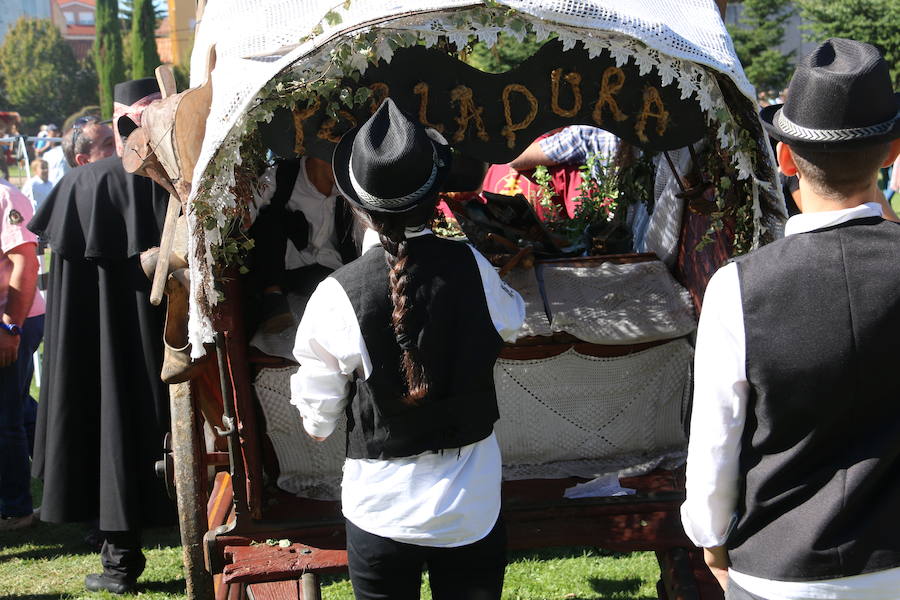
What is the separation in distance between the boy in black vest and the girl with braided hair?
719 mm

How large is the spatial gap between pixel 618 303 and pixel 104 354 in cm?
225

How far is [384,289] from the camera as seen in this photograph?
2.26 m

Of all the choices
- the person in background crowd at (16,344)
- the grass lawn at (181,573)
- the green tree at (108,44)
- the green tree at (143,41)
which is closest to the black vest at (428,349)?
the grass lawn at (181,573)

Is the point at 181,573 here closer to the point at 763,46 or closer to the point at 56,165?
the point at 56,165

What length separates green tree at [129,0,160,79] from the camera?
34.1 m

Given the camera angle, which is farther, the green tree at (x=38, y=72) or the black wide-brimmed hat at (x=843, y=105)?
the green tree at (x=38, y=72)

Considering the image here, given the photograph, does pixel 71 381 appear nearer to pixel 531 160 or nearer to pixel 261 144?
pixel 261 144

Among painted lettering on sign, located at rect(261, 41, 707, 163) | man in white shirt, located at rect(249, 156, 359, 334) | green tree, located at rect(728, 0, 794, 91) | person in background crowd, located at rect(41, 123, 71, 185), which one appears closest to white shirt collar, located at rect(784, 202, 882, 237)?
painted lettering on sign, located at rect(261, 41, 707, 163)

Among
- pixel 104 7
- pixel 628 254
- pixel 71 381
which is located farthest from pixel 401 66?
pixel 104 7

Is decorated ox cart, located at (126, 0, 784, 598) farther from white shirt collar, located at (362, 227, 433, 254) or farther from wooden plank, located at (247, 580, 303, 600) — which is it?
white shirt collar, located at (362, 227, 433, 254)

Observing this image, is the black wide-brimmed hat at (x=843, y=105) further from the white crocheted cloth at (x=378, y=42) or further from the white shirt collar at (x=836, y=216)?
the white crocheted cloth at (x=378, y=42)

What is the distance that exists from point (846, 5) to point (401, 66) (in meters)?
22.3

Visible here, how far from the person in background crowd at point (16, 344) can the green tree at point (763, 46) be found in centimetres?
2552

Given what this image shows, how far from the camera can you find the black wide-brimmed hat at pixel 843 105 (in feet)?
5.56
